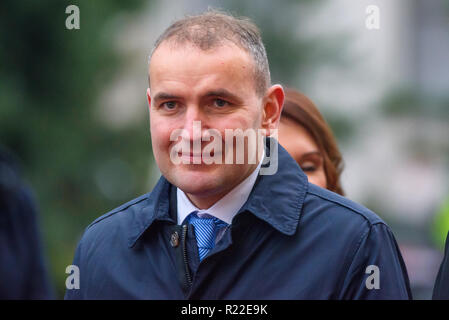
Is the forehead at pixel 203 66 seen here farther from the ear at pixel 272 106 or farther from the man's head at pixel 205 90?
the ear at pixel 272 106

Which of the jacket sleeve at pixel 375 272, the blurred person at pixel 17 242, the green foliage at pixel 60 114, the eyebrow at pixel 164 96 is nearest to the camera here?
the jacket sleeve at pixel 375 272

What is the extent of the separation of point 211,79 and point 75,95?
8323 mm

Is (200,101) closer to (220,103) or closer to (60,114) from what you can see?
(220,103)

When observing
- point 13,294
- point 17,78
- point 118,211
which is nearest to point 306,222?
point 118,211

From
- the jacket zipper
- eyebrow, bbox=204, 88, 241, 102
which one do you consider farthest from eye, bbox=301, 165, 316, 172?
eyebrow, bbox=204, 88, 241, 102

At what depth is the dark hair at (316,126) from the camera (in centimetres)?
428

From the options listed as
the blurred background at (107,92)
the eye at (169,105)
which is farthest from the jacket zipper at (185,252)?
the blurred background at (107,92)

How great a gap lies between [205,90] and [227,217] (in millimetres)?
484

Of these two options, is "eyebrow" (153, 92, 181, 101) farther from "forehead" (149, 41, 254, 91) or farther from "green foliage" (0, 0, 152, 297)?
"green foliage" (0, 0, 152, 297)

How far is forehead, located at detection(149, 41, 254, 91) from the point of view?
8.39 feet

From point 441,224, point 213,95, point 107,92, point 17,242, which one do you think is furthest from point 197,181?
point 441,224

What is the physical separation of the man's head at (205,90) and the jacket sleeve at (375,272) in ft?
1.65

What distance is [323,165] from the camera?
4.32m

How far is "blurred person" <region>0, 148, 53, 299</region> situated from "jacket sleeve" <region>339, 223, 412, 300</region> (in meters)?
1.46
